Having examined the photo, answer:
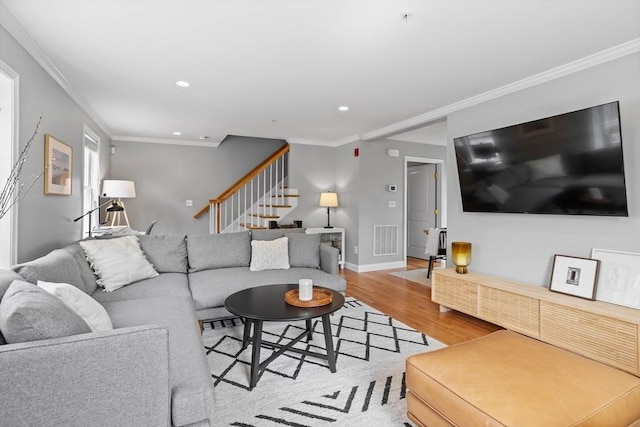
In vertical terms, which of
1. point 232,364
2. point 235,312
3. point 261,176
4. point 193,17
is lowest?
point 232,364

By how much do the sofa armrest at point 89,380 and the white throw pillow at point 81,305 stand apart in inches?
14.8

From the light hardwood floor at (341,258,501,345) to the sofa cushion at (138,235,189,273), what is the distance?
208 centimetres

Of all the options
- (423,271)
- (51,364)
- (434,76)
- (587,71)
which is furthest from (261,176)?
(51,364)

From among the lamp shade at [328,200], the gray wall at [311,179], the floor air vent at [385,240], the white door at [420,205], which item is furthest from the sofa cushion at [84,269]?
the white door at [420,205]

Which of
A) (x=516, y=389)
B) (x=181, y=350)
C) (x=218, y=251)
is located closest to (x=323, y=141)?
(x=218, y=251)

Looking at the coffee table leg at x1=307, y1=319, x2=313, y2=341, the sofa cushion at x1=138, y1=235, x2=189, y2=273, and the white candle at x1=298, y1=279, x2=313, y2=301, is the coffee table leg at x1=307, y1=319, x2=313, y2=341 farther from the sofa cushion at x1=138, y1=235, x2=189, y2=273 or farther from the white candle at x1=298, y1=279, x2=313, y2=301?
the sofa cushion at x1=138, y1=235, x2=189, y2=273

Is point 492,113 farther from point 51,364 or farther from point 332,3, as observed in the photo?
point 51,364

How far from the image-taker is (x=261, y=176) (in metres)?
6.50

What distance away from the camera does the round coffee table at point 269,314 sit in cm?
205

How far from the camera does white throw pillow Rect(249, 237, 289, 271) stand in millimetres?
3456

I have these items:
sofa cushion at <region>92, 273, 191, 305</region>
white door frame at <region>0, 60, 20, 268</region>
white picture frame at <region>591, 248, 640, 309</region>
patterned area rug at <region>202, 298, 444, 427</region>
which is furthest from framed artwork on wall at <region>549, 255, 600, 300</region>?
white door frame at <region>0, 60, 20, 268</region>

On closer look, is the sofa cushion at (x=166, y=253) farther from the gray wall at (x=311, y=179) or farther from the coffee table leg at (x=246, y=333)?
the gray wall at (x=311, y=179)

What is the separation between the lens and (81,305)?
1516 mm

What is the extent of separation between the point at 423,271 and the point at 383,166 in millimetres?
1957
